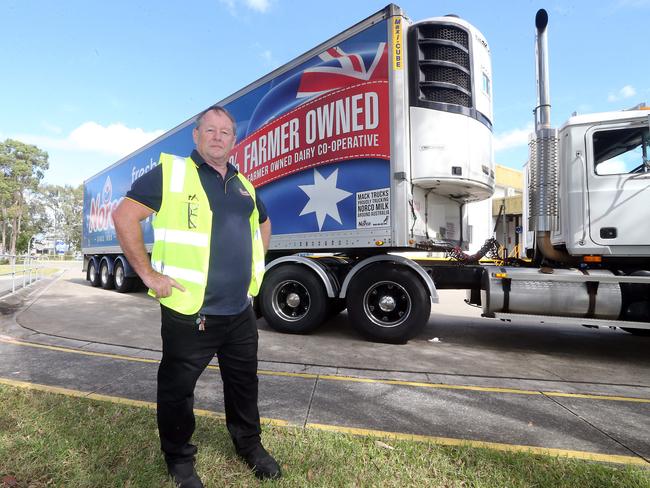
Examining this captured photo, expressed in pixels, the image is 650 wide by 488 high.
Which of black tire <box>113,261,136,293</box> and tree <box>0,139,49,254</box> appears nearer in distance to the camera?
black tire <box>113,261,136,293</box>

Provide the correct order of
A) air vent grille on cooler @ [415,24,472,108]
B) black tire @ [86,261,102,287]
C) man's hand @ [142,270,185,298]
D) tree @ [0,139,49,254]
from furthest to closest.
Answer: tree @ [0,139,49,254]
black tire @ [86,261,102,287]
air vent grille on cooler @ [415,24,472,108]
man's hand @ [142,270,185,298]

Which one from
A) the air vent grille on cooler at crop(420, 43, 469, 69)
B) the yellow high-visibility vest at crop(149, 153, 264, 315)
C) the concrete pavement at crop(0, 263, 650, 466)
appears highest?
the air vent grille on cooler at crop(420, 43, 469, 69)

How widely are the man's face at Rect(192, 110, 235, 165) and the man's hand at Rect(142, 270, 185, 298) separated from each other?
66 cm

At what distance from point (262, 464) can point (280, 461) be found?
184 mm

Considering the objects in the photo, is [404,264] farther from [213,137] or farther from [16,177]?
[16,177]

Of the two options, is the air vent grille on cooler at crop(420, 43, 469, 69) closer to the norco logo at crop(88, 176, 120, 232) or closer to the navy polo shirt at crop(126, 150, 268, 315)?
the navy polo shirt at crop(126, 150, 268, 315)

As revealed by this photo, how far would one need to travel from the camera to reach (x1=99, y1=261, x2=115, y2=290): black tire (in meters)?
12.7

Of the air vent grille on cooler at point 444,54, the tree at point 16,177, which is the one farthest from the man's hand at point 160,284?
the tree at point 16,177

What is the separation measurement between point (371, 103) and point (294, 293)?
9.72 feet

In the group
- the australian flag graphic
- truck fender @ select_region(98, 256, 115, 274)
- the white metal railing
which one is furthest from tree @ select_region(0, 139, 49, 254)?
the australian flag graphic

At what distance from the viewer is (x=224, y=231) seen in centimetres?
207

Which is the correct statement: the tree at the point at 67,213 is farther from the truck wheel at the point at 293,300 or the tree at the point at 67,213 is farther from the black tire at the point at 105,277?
the truck wheel at the point at 293,300

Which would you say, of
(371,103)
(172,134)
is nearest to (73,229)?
(172,134)

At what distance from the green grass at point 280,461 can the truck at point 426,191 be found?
299 cm
